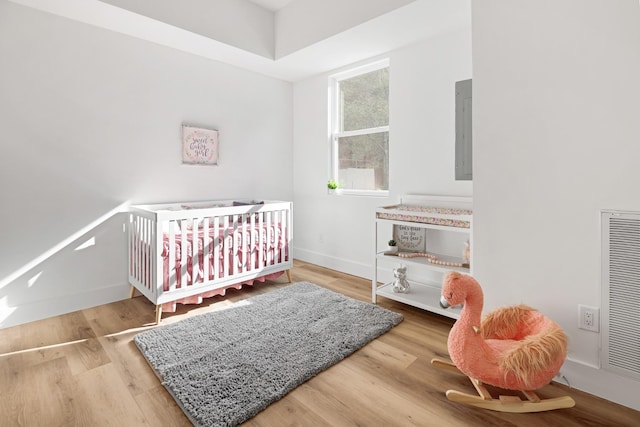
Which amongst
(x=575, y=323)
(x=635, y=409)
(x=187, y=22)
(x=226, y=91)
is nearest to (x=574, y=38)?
(x=575, y=323)

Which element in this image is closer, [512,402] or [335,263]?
[512,402]

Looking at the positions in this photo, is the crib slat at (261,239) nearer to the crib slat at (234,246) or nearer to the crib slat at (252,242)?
the crib slat at (252,242)

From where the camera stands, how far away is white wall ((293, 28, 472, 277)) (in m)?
2.58

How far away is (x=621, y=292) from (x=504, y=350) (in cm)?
56

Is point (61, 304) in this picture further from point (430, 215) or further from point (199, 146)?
point (430, 215)

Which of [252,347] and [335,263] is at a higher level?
[335,263]

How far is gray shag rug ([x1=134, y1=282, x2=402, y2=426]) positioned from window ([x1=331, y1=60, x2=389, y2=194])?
4.27ft

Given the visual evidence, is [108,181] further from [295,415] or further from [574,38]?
[574,38]

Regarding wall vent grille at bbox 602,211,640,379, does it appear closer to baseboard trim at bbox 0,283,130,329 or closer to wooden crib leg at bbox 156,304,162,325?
wooden crib leg at bbox 156,304,162,325

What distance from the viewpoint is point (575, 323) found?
Answer: 1.54 metres

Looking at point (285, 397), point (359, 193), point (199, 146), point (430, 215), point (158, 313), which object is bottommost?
point (285, 397)

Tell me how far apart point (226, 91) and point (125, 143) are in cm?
113

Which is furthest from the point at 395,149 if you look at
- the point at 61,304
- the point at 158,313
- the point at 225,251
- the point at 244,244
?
the point at 61,304

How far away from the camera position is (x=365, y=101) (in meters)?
3.30
